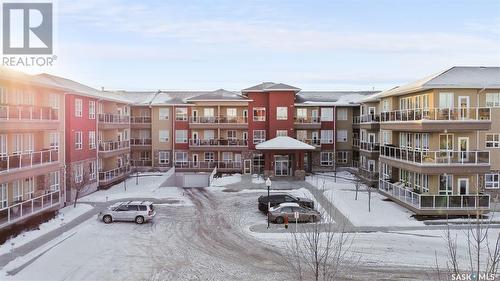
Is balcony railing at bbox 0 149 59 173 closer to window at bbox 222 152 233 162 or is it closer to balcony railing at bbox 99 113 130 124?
balcony railing at bbox 99 113 130 124

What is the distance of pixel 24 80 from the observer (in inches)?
1017

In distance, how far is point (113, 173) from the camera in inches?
1697

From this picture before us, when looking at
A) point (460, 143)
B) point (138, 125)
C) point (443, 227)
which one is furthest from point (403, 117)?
point (138, 125)

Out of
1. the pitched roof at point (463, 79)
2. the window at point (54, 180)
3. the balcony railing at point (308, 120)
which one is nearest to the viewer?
the pitched roof at point (463, 79)

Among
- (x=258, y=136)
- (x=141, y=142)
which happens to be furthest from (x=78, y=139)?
(x=258, y=136)

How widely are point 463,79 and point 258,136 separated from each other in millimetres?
24745

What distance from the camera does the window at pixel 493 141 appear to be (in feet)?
103

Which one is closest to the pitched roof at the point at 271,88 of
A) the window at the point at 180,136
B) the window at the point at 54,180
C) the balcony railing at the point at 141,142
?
the window at the point at 180,136

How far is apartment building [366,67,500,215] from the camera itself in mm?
28344

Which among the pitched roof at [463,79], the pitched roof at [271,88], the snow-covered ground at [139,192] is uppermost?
the pitched roof at [271,88]

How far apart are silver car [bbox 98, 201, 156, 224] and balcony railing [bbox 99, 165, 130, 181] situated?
1354 cm

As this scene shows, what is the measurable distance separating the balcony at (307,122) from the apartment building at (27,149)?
90.9ft

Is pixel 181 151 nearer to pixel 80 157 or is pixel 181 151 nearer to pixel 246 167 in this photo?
pixel 246 167

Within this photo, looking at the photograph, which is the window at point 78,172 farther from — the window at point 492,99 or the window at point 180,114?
the window at point 492,99
